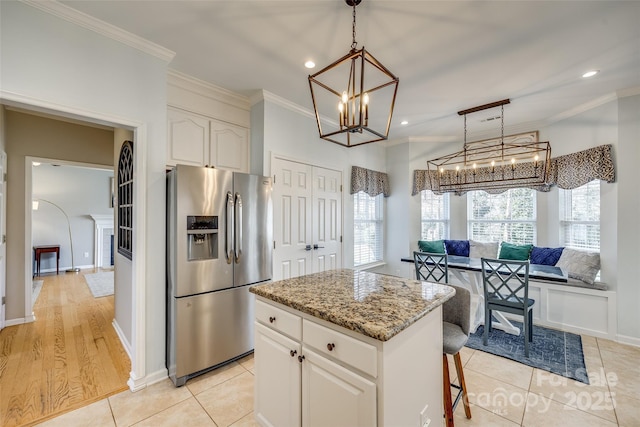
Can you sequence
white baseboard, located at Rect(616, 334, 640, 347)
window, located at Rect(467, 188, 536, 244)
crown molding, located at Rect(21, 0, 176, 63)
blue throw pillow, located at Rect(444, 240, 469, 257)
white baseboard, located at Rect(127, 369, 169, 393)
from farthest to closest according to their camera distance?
blue throw pillow, located at Rect(444, 240, 469, 257), window, located at Rect(467, 188, 536, 244), white baseboard, located at Rect(616, 334, 640, 347), white baseboard, located at Rect(127, 369, 169, 393), crown molding, located at Rect(21, 0, 176, 63)

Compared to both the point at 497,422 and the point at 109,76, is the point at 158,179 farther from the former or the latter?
the point at 497,422

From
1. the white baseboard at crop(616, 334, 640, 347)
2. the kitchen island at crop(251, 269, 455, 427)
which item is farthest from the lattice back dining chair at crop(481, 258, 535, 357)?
the kitchen island at crop(251, 269, 455, 427)

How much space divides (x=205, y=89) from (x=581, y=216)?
4.87 metres

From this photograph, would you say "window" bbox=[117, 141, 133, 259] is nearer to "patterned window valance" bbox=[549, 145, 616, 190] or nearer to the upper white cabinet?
the upper white cabinet

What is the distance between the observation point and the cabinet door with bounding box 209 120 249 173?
300cm

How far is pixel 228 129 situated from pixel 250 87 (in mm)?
523

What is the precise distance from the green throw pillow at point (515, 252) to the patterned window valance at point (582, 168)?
0.93 metres

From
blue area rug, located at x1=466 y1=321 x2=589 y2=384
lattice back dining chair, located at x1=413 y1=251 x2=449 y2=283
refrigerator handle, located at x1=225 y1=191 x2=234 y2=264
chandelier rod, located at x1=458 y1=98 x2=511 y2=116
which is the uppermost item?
chandelier rod, located at x1=458 y1=98 x2=511 y2=116

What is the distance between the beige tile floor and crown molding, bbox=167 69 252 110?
2.74 metres

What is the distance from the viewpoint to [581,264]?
10.6ft

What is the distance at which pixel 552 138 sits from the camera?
3857 millimetres

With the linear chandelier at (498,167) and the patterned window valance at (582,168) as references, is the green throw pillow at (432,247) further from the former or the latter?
the patterned window valance at (582,168)

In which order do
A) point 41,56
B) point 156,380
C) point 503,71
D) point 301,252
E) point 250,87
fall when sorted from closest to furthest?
point 41,56, point 156,380, point 503,71, point 250,87, point 301,252

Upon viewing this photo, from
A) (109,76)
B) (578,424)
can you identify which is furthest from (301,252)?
(578,424)
